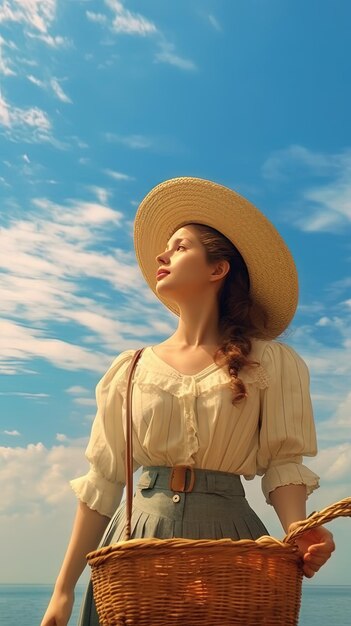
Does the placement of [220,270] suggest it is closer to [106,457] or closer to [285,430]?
[285,430]

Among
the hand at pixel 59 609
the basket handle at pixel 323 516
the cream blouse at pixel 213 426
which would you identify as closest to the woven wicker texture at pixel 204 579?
the basket handle at pixel 323 516

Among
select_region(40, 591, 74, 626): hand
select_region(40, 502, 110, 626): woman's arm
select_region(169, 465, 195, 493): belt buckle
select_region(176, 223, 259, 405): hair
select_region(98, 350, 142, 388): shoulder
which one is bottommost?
select_region(40, 591, 74, 626): hand

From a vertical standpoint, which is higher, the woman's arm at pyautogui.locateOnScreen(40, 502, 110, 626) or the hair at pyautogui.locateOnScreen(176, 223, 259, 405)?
the hair at pyautogui.locateOnScreen(176, 223, 259, 405)

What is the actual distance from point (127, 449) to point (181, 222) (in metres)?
1.03

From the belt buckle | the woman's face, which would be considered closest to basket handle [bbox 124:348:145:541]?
the belt buckle

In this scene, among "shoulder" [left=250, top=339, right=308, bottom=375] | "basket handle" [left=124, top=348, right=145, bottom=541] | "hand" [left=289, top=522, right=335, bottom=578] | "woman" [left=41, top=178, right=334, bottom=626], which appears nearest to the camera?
"hand" [left=289, top=522, right=335, bottom=578]

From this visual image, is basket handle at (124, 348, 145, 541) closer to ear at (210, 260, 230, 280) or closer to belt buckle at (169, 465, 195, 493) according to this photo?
belt buckle at (169, 465, 195, 493)

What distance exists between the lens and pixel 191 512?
8.06 ft

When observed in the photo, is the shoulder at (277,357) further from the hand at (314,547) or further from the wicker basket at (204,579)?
the wicker basket at (204,579)

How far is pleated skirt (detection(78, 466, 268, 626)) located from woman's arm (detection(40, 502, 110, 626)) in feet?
0.26

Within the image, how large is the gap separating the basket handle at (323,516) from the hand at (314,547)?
5 cm

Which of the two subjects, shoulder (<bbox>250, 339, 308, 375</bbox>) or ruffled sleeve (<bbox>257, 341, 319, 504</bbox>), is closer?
ruffled sleeve (<bbox>257, 341, 319, 504</bbox>)

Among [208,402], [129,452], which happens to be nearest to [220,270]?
[208,402]

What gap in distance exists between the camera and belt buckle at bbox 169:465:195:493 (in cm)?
250
